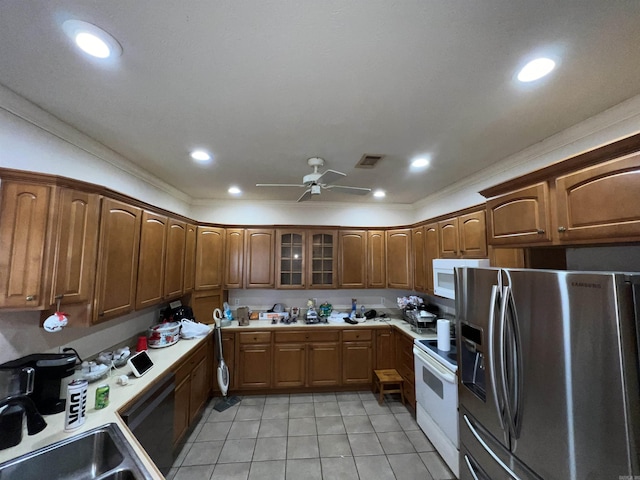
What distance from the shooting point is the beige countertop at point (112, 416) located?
1.20 metres

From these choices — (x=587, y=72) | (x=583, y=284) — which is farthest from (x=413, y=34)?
(x=583, y=284)

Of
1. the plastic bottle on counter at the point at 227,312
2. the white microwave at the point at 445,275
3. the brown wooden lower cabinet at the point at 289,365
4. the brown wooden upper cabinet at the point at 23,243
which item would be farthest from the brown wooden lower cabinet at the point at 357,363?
the brown wooden upper cabinet at the point at 23,243

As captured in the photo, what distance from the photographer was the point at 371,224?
4.34 m

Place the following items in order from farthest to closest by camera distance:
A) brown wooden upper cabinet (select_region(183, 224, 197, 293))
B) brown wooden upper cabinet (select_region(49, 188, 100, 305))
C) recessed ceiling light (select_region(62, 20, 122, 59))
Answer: brown wooden upper cabinet (select_region(183, 224, 197, 293))
brown wooden upper cabinet (select_region(49, 188, 100, 305))
recessed ceiling light (select_region(62, 20, 122, 59))

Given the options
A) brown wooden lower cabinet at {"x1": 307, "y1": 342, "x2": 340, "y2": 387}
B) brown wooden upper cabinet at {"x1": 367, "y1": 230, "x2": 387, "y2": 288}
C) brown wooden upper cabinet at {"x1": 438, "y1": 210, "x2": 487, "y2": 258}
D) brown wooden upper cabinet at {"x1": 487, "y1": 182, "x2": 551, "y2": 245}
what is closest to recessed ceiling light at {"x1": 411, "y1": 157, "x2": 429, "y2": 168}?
brown wooden upper cabinet at {"x1": 438, "y1": 210, "x2": 487, "y2": 258}

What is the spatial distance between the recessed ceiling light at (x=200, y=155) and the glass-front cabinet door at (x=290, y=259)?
1625 mm

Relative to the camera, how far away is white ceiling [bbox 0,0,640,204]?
1.02m

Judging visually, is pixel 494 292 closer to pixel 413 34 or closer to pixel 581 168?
pixel 581 168

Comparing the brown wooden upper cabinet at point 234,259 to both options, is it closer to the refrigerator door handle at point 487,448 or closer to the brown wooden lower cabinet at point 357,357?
the brown wooden lower cabinet at point 357,357

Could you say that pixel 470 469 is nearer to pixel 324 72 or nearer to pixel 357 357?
pixel 357 357

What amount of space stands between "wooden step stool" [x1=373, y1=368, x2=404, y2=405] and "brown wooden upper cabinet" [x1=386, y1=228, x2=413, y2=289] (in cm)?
115

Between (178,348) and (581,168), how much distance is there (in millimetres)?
3378

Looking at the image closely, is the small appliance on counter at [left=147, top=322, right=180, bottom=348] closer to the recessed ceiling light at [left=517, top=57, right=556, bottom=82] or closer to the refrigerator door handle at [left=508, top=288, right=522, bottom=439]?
the refrigerator door handle at [left=508, top=288, right=522, bottom=439]

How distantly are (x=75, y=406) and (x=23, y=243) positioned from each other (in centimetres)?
95
